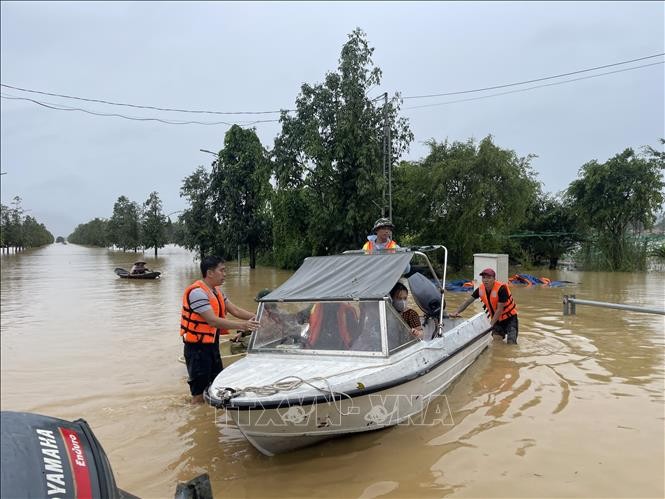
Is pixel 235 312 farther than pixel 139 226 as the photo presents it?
No

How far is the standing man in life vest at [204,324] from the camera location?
16.3ft

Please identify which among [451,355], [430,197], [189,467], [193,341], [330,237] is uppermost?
[430,197]

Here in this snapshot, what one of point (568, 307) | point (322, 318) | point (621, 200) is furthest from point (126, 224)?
point (322, 318)

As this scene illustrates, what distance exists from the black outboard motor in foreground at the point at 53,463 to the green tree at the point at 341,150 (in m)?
17.8

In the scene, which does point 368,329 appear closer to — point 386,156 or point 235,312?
point 235,312

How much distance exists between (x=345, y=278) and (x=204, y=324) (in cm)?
180

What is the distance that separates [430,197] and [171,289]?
39.5ft

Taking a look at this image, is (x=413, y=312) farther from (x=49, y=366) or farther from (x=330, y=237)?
(x=330, y=237)

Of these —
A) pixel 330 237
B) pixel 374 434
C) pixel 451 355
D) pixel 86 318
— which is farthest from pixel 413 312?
pixel 330 237

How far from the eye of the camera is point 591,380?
6.83 meters

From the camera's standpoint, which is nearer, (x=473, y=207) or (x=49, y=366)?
(x=49, y=366)

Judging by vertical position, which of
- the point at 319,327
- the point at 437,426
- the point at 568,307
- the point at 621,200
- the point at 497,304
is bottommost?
the point at 437,426

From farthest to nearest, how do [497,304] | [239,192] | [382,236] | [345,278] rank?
1. [239,192]
2. [497,304]
3. [382,236]
4. [345,278]

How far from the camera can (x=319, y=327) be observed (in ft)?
17.4
